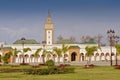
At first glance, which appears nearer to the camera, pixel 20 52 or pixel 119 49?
pixel 119 49

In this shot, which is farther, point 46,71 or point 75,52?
point 75,52

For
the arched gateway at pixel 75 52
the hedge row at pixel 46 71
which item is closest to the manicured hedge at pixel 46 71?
the hedge row at pixel 46 71

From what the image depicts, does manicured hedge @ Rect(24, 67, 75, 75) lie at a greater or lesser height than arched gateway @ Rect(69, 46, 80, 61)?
lesser

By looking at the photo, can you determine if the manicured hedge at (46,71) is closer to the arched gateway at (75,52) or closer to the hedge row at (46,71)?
the hedge row at (46,71)

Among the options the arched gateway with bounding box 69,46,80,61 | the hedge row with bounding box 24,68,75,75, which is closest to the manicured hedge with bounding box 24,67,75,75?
the hedge row with bounding box 24,68,75,75

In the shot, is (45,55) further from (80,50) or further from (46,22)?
(46,22)

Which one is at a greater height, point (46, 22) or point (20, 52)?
point (46, 22)

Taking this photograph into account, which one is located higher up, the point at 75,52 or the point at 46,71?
the point at 75,52

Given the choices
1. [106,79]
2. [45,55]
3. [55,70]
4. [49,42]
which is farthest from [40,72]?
[49,42]

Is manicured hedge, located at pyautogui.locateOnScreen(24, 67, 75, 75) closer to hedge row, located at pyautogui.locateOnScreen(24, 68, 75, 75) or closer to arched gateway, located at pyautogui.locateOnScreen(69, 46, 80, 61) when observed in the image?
hedge row, located at pyautogui.locateOnScreen(24, 68, 75, 75)

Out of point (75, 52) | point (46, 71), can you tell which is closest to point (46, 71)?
point (46, 71)

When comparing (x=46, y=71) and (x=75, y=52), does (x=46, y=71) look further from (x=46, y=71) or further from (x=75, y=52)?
(x=75, y=52)

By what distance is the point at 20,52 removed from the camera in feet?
309

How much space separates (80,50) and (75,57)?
2.79 metres
